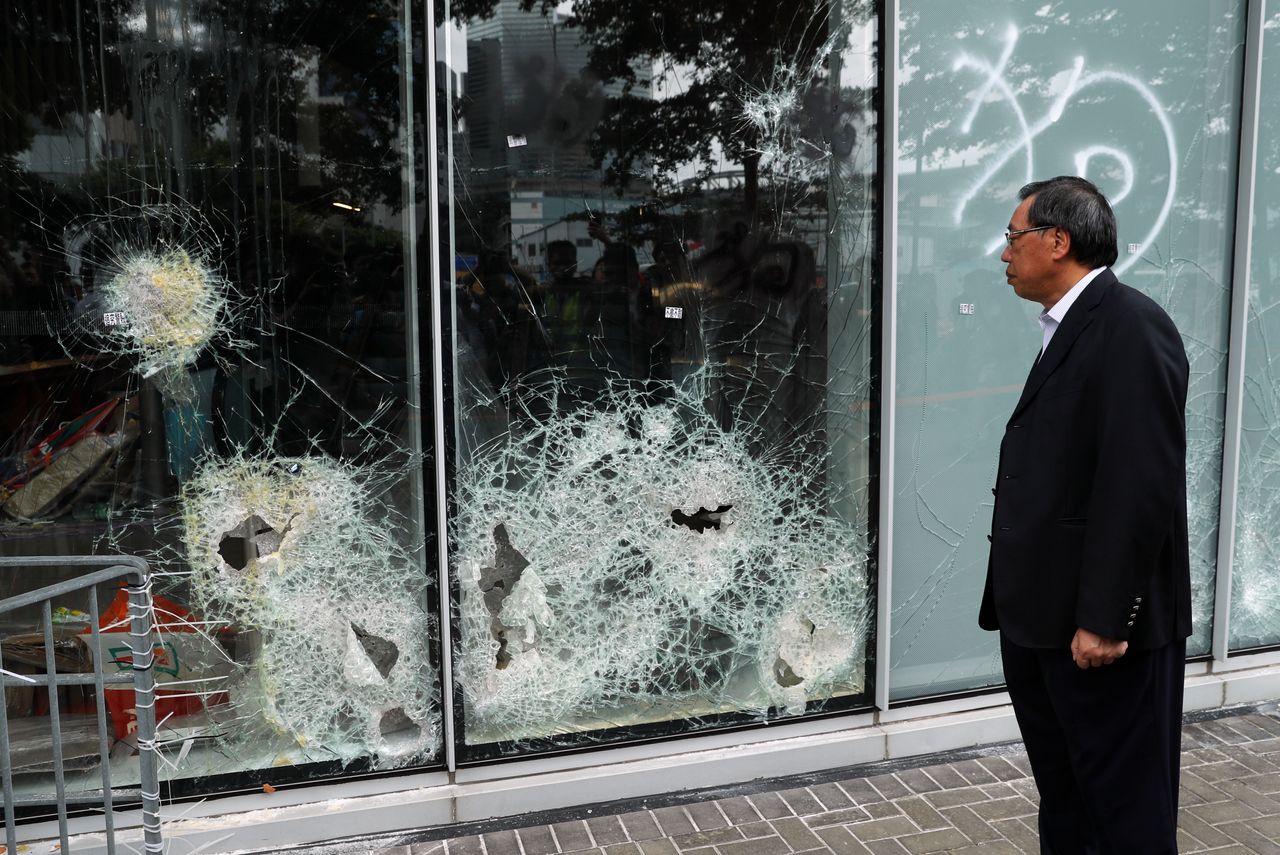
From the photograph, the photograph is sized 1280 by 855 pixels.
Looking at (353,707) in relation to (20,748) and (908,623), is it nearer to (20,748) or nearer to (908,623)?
(20,748)

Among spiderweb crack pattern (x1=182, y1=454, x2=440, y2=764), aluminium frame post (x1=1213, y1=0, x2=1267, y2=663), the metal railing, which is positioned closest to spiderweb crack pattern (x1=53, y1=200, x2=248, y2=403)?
spiderweb crack pattern (x1=182, y1=454, x2=440, y2=764)

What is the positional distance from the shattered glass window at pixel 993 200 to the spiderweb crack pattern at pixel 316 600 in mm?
2177

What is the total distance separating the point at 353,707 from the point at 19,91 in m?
2.50

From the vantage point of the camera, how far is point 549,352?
402 cm

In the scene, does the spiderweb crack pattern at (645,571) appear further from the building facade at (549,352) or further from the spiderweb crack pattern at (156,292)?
the spiderweb crack pattern at (156,292)

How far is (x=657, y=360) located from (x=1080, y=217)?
6.09ft

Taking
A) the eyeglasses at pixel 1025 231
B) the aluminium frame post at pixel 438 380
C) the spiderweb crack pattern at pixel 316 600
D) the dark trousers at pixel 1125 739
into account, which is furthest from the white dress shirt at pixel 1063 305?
the spiderweb crack pattern at pixel 316 600

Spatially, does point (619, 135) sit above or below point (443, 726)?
above

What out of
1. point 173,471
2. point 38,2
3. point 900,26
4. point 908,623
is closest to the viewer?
point 38,2

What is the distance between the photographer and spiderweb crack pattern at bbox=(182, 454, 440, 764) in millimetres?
3775

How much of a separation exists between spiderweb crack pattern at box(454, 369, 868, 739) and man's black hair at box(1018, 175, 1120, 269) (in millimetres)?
1755

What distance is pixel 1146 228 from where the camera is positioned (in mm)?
4742

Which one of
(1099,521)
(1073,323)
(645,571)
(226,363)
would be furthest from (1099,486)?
(226,363)

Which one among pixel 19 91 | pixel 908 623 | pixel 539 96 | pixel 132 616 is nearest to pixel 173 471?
pixel 132 616
